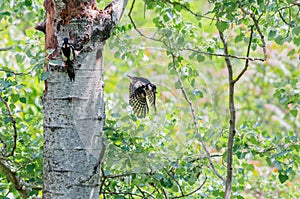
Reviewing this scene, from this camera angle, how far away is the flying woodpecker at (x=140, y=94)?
1319 millimetres

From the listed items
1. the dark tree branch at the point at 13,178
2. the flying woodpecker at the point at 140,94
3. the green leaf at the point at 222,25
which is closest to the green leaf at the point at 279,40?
the green leaf at the point at 222,25

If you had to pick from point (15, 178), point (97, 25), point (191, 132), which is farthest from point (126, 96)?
point (15, 178)

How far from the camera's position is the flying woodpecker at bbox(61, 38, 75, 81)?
1176 mm

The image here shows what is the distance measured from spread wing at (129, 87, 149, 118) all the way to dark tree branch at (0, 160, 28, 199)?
0.44 metres

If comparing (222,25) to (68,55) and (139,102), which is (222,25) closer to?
(139,102)

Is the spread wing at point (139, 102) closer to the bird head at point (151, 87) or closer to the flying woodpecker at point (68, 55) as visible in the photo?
the bird head at point (151, 87)

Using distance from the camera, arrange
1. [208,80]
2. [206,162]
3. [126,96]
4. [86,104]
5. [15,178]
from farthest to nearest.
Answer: [206,162], [15,178], [208,80], [126,96], [86,104]

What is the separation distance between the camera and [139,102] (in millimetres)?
1339

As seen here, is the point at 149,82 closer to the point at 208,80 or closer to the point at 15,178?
the point at 208,80

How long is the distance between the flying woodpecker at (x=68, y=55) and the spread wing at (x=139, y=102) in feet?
0.63

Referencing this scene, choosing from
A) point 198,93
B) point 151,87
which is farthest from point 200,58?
point 151,87

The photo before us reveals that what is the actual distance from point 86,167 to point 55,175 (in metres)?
0.07

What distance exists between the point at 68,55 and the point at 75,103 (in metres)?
0.10

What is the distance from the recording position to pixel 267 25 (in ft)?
5.45
